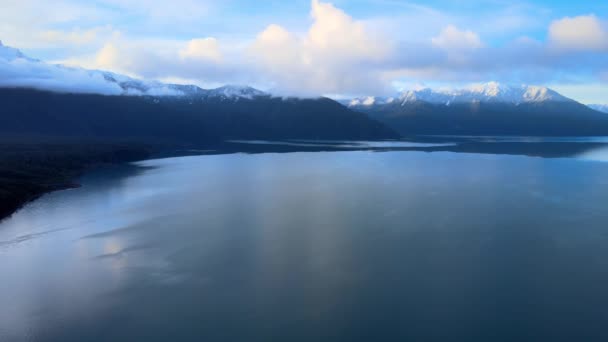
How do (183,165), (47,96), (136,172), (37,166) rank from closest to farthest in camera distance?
(37,166) → (136,172) → (183,165) → (47,96)

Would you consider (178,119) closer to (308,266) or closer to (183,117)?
(183,117)

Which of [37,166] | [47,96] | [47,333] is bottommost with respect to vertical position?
[47,333]

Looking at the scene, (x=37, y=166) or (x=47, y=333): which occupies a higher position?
(x=37, y=166)

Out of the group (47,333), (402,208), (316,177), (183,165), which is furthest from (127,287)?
(183,165)

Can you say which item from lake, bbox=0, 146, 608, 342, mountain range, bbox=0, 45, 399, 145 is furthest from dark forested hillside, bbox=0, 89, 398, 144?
lake, bbox=0, 146, 608, 342

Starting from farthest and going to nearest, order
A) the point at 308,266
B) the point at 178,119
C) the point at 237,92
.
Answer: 1. the point at 237,92
2. the point at 178,119
3. the point at 308,266

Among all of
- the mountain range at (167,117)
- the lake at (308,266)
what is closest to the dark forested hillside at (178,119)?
the mountain range at (167,117)

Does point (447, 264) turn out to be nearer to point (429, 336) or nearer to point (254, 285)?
point (429, 336)

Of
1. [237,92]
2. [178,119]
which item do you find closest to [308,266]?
[178,119]

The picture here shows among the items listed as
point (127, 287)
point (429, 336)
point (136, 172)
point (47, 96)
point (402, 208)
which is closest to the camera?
point (429, 336)
